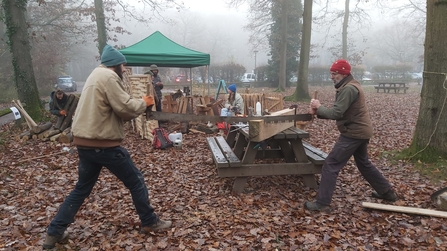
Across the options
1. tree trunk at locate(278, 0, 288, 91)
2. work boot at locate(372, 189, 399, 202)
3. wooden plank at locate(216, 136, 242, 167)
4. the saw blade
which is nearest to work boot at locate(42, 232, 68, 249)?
the saw blade

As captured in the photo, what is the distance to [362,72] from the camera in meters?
35.3

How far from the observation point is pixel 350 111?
148 inches

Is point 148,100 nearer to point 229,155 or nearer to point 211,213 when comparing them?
point 211,213

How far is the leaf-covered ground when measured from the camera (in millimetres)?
3213

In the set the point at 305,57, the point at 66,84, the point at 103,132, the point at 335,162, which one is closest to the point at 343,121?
the point at 335,162

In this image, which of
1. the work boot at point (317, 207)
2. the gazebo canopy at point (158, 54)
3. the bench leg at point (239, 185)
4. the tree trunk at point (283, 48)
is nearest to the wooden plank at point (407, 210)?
the work boot at point (317, 207)

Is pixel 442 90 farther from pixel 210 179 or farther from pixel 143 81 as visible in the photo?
pixel 143 81

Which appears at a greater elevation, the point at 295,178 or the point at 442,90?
the point at 442,90

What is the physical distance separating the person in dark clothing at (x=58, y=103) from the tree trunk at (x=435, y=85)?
824 centimetres

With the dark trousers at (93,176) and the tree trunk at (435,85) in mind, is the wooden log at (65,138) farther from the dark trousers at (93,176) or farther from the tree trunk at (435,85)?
the tree trunk at (435,85)

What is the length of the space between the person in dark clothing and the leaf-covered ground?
227 cm

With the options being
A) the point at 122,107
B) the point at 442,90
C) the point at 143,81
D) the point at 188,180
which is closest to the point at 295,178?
the point at 188,180

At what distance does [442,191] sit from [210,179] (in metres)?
3.21

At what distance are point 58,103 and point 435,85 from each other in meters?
8.54
